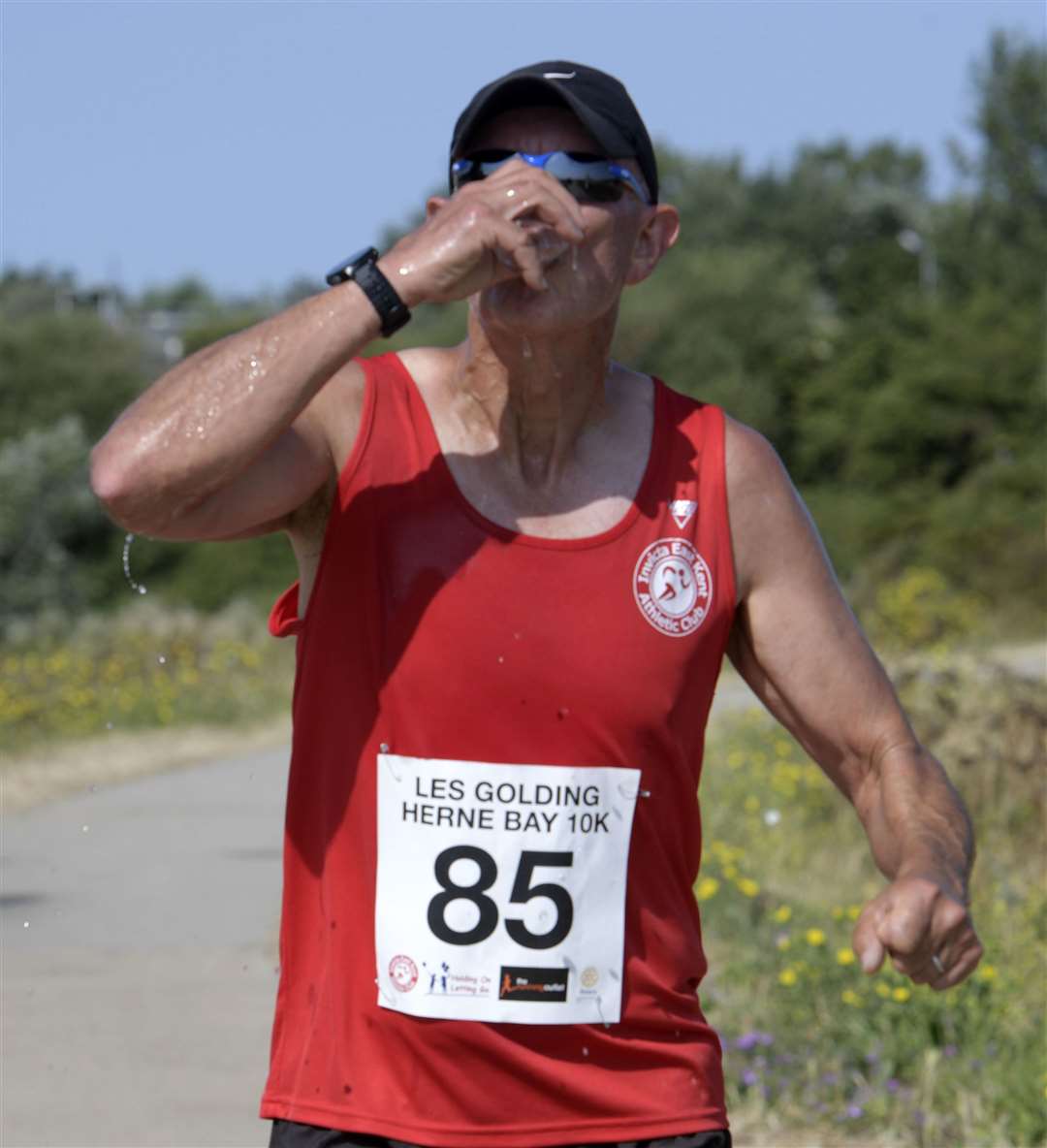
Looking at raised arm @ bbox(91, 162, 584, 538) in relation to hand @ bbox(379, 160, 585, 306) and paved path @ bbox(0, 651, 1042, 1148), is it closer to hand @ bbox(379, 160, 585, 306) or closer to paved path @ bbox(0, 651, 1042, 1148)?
hand @ bbox(379, 160, 585, 306)

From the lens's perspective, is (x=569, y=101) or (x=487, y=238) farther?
(x=569, y=101)

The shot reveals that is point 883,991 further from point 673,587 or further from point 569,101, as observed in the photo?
point 569,101

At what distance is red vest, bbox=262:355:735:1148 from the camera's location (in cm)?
273

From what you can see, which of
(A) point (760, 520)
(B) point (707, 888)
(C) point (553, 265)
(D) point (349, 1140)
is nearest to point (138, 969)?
(B) point (707, 888)

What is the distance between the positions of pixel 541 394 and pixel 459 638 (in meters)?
0.45

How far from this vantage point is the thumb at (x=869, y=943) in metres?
2.44

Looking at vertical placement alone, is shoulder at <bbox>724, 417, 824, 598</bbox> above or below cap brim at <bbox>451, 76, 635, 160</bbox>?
below

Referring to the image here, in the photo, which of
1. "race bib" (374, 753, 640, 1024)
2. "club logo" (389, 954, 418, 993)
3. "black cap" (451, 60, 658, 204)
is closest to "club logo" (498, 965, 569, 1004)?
"race bib" (374, 753, 640, 1024)

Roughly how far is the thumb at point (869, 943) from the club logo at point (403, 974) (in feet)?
2.01

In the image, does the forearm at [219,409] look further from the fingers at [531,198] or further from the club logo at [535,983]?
the club logo at [535,983]

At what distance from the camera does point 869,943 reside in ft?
8.10

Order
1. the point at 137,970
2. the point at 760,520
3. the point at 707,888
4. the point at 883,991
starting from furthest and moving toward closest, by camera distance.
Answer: the point at 137,970 < the point at 707,888 < the point at 883,991 < the point at 760,520

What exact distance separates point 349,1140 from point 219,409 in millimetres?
1001

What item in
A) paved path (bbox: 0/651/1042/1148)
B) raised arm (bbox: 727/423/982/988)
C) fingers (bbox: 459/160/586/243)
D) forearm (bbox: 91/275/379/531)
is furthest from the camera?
paved path (bbox: 0/651/1042/1148)
